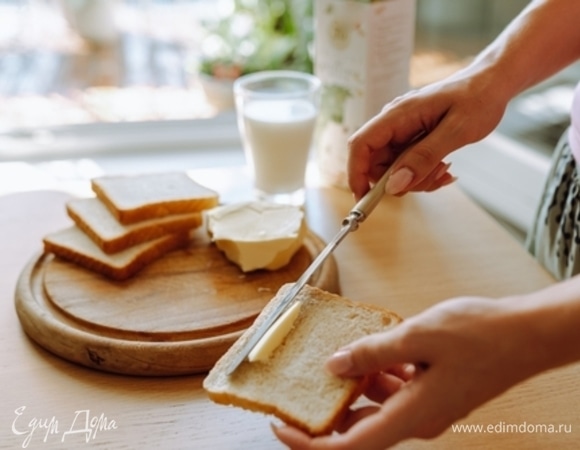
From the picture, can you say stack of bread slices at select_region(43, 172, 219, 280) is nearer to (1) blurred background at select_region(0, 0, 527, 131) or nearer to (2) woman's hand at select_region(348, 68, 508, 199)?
(2) woman's hand at select_region(348, 68, 508, 199)

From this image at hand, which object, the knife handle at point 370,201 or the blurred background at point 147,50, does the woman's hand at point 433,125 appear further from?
the blurred background at point 147,50

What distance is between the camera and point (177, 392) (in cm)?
93

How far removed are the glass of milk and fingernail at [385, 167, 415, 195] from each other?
0.40 metres

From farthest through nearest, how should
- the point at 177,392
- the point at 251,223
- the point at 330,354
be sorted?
the point at 251,223 → the point at 177,392 → the point at 330,354

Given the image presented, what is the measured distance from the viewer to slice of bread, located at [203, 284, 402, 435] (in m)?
0.75

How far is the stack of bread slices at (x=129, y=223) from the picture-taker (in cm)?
113

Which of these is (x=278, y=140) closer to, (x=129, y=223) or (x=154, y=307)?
(x=129, y=223)

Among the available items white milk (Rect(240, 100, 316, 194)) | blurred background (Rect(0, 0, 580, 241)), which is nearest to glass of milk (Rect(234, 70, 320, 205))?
white milk (Rect(240, 100, 316, 194))

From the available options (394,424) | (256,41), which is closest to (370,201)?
(394,424)

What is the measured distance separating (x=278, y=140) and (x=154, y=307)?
445mm

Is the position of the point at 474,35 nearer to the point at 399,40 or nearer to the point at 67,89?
the point at 399,40

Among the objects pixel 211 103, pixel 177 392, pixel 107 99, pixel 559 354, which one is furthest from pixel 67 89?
pixel 559 354

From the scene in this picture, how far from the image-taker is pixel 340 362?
0.73 m

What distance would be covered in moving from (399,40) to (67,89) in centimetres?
100
